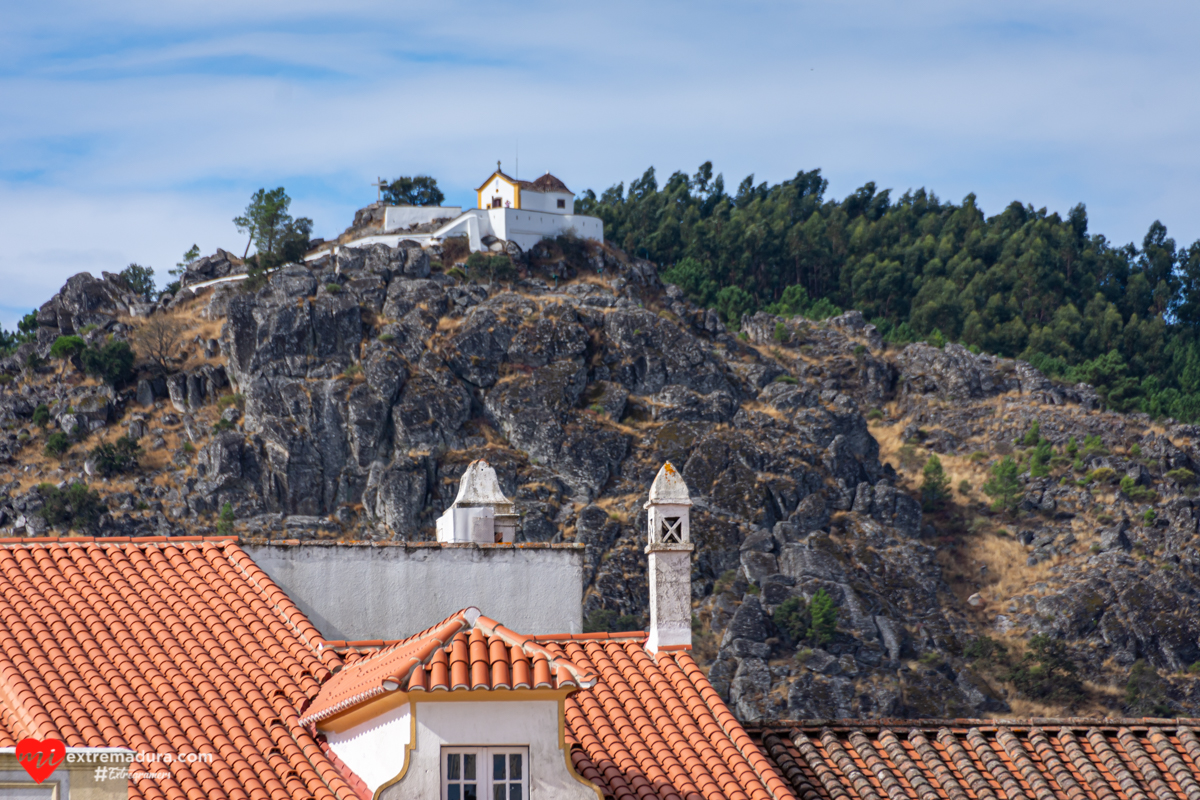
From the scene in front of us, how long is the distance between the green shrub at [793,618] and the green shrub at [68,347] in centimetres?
5548

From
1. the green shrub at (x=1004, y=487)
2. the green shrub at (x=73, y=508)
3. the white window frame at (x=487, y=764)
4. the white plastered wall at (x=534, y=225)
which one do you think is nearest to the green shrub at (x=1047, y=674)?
the green shrub at (x=1004, y=487)

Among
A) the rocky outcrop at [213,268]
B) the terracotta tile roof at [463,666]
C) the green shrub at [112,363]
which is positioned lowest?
the terracotta tile roof at [463,666]

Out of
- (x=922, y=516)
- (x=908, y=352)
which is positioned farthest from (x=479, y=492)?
(x=908, y=352)

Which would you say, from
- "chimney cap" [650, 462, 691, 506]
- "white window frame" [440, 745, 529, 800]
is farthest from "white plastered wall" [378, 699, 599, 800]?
"chimney cap" [650, 462, 691, 506]

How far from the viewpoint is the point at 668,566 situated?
15.0m

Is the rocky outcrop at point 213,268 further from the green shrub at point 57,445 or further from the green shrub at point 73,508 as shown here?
the green shrub at point 73,508

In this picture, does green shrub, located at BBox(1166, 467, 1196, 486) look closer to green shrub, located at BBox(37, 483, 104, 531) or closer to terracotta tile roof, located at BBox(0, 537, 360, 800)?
green shrub, located at BBox(37, 483, 104, 531)

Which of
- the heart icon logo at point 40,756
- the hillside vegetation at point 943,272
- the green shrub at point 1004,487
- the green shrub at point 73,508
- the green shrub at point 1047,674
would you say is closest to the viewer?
the heart icon logo at point 40,756

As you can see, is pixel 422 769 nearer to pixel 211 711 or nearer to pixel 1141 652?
pixel 211 711

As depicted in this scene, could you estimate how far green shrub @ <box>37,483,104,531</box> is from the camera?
97562mm

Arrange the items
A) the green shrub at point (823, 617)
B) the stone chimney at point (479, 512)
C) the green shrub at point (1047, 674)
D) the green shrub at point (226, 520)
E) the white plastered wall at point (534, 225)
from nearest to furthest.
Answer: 1. the stone chimney at point (479, 512)
2. the green shrub at point (823, 617)
3. the green shrub at point (1047, 674)
4. the green shrub at point (226, 520)
5. the white plastered wall at point (534, 225)

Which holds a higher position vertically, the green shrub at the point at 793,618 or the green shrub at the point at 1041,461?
the green shrub at the point at 1041,461

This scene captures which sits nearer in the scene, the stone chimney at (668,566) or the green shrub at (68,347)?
the stone chimney at (668,566)

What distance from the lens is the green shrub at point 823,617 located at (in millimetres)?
89375
